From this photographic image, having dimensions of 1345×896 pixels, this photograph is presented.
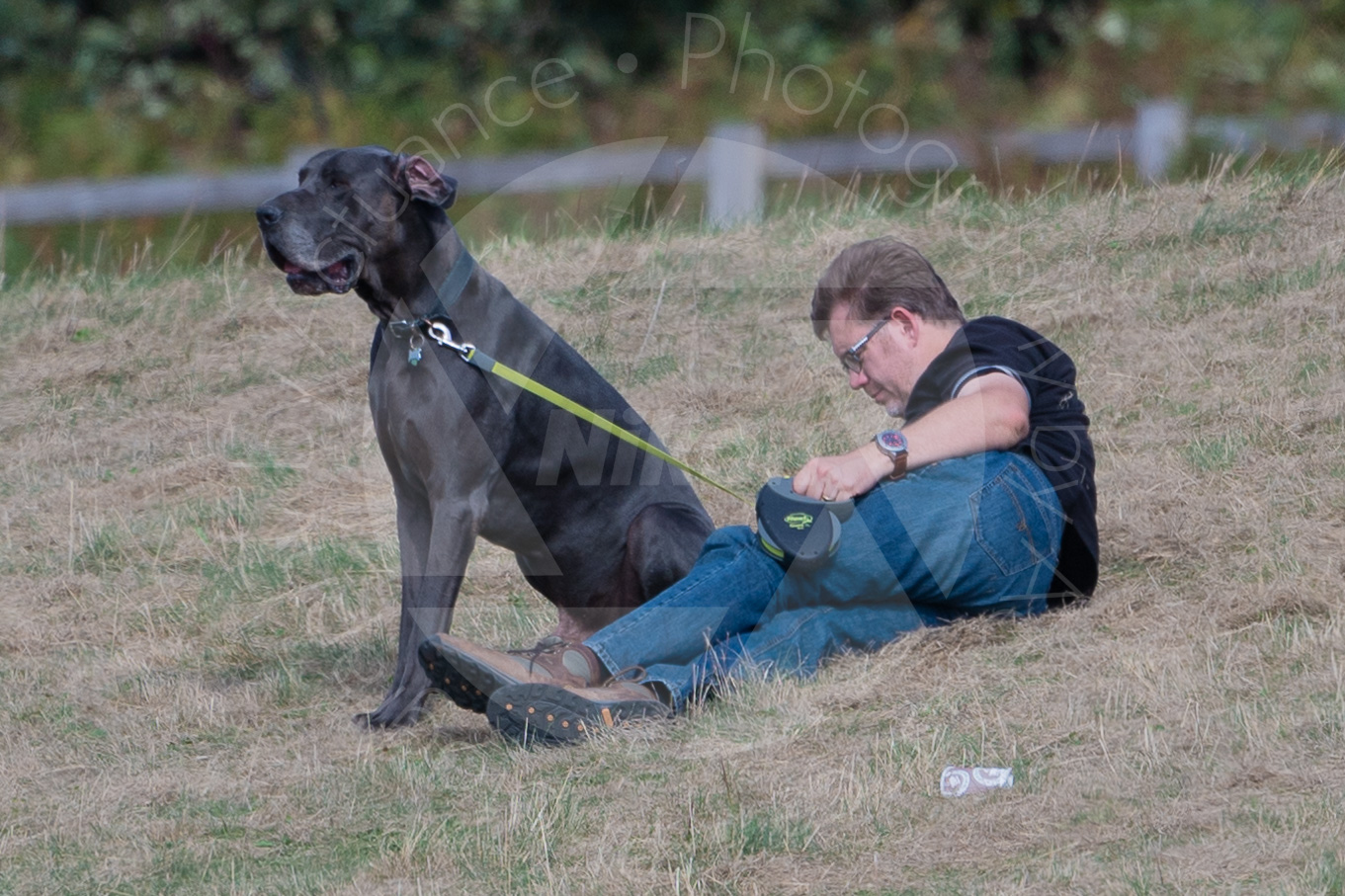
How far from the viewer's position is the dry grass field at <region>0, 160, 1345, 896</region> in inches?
136

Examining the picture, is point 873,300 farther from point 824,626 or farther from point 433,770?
point 433,770

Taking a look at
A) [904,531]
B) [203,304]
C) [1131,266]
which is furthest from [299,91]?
[904,531]

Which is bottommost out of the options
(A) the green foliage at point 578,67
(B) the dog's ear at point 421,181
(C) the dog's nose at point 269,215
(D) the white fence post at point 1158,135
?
(A) the green foliage at point 578,67

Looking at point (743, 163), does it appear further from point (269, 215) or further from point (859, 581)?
point (859, 581)

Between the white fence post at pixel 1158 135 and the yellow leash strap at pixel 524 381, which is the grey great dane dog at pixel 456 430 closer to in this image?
the yellow leash strap at pixel 524 381

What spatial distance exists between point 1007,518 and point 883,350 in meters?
0.61

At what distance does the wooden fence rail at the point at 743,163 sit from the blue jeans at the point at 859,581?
5.35 m

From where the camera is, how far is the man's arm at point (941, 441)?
4.29 metres

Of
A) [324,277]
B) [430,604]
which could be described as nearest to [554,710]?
[430,604]

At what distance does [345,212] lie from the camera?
4.65 meters

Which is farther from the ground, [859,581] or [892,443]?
[892,443]

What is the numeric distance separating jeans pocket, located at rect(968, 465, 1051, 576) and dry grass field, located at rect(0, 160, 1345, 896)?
29 centimetres

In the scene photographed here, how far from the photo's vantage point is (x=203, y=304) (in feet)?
27.5

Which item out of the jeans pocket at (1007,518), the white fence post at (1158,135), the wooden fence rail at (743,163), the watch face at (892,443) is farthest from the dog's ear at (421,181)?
the white fence post at (1158,135)
